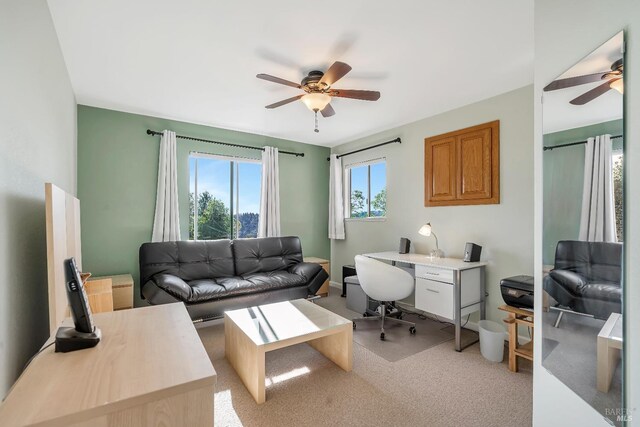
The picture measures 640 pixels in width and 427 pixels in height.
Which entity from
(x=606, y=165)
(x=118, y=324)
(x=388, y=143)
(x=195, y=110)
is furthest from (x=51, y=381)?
(x=388, y=143)

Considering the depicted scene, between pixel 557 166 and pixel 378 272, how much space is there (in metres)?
1.96

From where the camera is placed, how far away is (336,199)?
500cm

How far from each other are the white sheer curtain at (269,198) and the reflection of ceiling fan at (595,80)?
370 centimetres

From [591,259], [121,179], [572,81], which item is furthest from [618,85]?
[121,179]

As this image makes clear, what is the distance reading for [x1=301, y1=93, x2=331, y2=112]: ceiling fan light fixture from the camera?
2611 mm

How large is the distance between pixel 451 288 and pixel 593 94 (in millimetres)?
2016

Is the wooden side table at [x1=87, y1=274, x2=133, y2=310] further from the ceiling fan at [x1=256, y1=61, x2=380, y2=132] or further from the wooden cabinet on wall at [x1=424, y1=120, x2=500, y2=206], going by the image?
the wooden cabinet on wall at [x1=424, y1=120, x2=500, y2=206]

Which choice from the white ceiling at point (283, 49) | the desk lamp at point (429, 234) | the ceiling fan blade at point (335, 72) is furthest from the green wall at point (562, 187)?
the desk lamp at point (429, 234)

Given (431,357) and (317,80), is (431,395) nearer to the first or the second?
(431,357)

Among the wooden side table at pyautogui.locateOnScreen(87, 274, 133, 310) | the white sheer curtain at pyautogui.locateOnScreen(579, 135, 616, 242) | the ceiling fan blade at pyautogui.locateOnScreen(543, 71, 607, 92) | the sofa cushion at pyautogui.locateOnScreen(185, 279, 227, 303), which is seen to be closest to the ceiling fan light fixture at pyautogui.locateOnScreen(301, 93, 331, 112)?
the ceiling fan blade at pyautogui.locateOnScreen(543, 71, 607, 92)

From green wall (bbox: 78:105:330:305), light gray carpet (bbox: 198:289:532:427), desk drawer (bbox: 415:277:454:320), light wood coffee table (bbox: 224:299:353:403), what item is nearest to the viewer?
light gray carpet (bbox: 198:289:532:427)

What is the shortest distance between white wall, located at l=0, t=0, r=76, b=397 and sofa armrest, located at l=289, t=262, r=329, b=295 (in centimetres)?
261

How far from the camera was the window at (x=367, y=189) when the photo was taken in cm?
448

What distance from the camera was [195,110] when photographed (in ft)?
11.6
